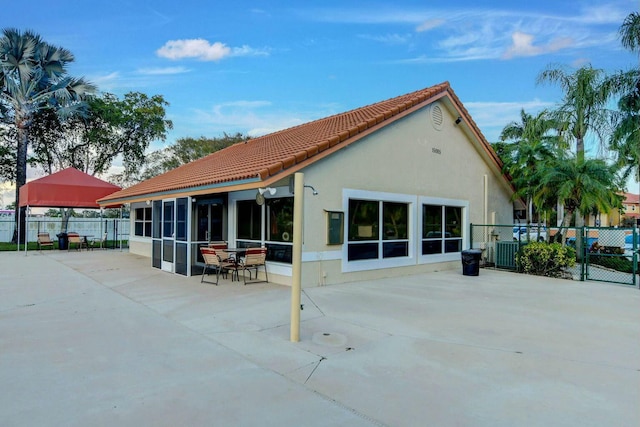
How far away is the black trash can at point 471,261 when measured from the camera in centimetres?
1230

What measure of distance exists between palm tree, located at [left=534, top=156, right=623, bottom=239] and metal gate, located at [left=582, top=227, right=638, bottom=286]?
1.03 m

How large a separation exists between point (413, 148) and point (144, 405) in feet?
35.9

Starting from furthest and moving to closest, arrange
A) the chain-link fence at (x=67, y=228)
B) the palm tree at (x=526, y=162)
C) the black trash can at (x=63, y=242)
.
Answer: the chain-link fence at (x=67, y=228) → the black trash can at (x=63, y=242) → the palm tree at (x=526, y=162)

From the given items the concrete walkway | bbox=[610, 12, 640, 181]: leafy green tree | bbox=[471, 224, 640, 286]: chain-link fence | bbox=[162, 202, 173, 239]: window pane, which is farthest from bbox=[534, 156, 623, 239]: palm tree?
bbox=[162, 202, 173, 239]: window pane

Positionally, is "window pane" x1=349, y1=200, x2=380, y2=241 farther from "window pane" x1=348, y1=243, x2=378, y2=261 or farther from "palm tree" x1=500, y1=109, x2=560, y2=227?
"palm tree" x1=500, y1=109, x2=560, y2=227

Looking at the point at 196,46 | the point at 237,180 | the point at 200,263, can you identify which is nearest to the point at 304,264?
the point at 237,180

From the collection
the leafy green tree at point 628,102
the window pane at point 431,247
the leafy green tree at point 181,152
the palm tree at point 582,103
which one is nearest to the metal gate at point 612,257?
the leafy green tree at point 628,102

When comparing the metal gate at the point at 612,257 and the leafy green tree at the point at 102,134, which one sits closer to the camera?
the metal gate at the point at 612,257

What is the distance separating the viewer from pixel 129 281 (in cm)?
1059

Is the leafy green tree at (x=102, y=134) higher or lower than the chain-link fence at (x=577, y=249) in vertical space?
higher

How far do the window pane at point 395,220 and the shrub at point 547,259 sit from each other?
4.45 metres

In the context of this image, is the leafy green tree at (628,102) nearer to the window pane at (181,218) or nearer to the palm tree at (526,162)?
the palm tree at (526,162)

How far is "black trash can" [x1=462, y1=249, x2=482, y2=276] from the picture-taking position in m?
12.3

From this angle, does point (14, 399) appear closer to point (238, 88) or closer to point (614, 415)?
point (614, 415)
